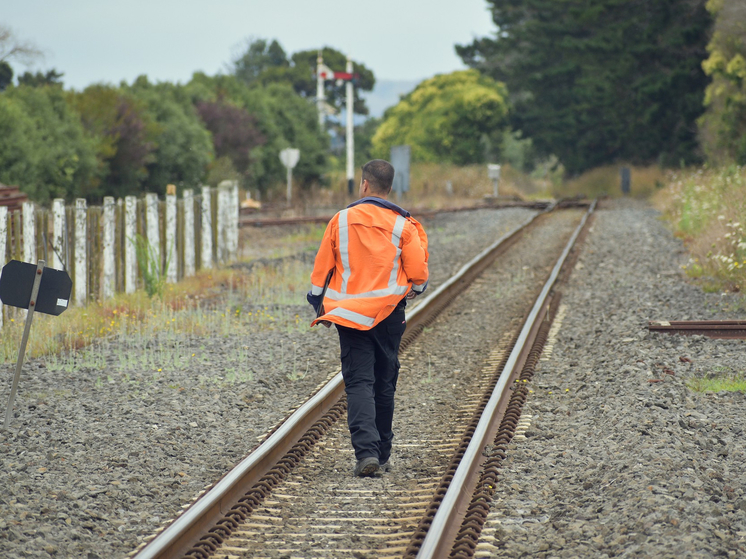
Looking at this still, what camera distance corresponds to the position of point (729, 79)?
90.0 feet

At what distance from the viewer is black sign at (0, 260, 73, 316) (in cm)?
603

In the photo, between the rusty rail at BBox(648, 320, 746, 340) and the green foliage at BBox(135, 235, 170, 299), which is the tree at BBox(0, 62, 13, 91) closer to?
the green foliage at BBox(135, 235, 170, 299)

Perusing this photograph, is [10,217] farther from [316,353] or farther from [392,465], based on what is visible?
[392,465]

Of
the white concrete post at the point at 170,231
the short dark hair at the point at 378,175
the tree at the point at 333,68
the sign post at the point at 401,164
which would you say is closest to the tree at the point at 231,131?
the sign post at the point at 401,164

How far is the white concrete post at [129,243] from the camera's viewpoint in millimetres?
11531

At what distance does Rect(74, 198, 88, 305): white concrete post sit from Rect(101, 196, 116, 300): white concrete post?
36 centimetres

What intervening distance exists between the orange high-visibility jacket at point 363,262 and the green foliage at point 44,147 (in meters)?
15.4

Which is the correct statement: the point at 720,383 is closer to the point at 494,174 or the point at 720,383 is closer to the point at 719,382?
the point at 719,382

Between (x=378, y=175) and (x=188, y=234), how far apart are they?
883cm

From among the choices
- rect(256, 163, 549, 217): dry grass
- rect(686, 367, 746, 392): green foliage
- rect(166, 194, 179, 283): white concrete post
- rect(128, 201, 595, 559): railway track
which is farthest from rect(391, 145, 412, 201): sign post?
rect(686, 367, 746, 392): green foliage

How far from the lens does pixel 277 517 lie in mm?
4527

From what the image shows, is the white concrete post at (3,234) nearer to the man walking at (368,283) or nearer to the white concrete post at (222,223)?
the man walking at (368,283)

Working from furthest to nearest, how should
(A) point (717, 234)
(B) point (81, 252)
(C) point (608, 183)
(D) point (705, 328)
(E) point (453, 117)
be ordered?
(E) point (453, 117) → (C) point (608, 183) → (A) point (717, 234) → (B) point (81, 252) → (D) point (705, 328)

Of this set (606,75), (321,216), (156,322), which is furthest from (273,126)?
(156,322)
